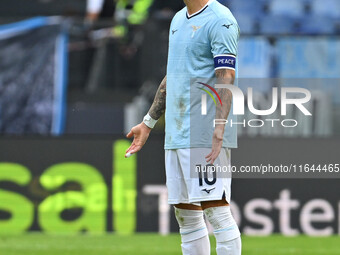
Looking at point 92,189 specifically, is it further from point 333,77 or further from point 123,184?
point 333,77

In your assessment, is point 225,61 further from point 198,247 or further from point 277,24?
point 277,24

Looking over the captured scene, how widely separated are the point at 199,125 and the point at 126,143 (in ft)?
16.2

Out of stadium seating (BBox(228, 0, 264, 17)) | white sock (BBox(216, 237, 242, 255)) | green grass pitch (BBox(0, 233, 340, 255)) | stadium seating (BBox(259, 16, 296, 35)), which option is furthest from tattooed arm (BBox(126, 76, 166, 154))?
stadium seating (BBox(228, 0, 264, 17))

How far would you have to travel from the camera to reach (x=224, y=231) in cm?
538

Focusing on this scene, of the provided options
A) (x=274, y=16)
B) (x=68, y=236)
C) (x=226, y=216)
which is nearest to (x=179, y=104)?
(x=226, y=216)

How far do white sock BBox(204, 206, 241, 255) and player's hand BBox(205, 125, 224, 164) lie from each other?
0.34m

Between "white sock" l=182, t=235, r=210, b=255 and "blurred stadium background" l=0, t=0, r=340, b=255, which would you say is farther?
"blurred stadium background" l=0, t=0, r=340, b=255

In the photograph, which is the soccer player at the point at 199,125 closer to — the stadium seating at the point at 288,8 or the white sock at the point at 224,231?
the white sock at the point at 224,231

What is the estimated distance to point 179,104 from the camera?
5.53m

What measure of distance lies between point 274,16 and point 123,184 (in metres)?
3.10

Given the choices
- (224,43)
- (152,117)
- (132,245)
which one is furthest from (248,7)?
(224,43)

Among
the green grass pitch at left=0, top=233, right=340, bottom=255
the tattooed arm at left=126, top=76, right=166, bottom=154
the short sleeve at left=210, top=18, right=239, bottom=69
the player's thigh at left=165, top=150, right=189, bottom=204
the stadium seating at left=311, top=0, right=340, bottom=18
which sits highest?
the stadium seating at left=311, top=0, right=340, bottom=18

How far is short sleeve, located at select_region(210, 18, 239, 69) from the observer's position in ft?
17.2

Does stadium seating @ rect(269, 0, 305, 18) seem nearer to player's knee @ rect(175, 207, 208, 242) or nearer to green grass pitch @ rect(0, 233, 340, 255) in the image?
green grass pitch @ rect(0, 233, 340, 255)
